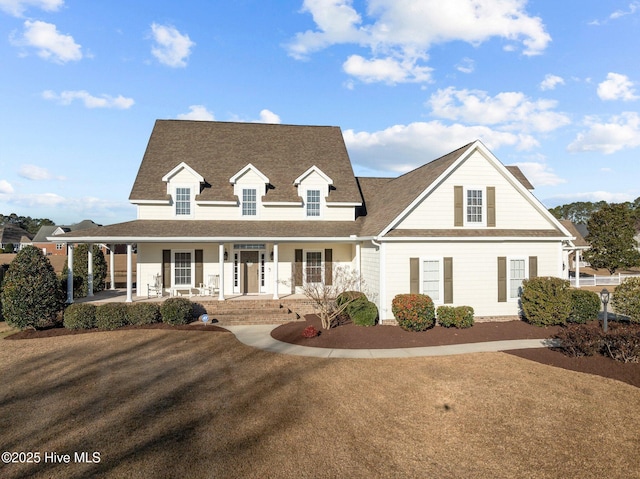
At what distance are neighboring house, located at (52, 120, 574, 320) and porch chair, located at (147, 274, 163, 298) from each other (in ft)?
0.79

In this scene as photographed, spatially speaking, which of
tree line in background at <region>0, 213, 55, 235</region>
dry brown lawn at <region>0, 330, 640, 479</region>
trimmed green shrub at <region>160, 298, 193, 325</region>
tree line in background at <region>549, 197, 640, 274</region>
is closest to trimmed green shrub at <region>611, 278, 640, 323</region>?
dry brown lawn at <region>0, 330, 640, 479</region>

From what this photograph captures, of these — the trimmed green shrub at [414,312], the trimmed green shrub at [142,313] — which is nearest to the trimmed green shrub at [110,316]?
the trimmed green shrub at [142,313]

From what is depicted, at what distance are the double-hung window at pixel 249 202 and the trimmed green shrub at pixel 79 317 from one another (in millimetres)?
8541

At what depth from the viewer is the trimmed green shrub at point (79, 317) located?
49.8 feet

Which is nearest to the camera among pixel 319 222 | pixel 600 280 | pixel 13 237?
pixel 319 222

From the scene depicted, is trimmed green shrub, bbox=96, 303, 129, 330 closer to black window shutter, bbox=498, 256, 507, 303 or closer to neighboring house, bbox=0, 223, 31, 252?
black window shutter, bbox=498, 256, 507, 303

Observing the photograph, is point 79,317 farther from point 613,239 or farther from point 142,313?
point 613,239

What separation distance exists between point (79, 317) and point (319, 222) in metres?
11.8

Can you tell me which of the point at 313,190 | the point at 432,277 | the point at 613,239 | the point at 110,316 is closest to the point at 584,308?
the point at 432,277

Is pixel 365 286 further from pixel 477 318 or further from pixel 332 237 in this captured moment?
pixel 477 318

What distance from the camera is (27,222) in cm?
13012

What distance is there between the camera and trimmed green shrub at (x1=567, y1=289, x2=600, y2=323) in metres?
15.2

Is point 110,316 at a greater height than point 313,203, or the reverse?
point 313,203

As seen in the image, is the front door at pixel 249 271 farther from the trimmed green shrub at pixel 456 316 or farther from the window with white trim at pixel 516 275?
the window with white trim at pixel 516 275
